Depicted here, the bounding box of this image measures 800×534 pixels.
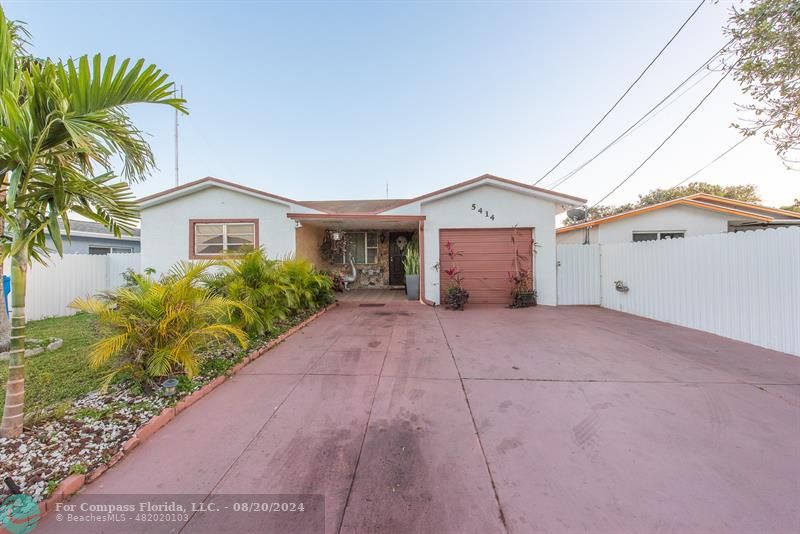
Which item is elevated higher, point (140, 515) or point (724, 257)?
point (724, 257)

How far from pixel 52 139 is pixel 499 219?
28.4ft

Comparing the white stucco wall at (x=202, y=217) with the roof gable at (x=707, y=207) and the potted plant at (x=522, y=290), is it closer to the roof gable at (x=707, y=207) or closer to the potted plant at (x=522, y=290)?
the potted plant at (x=522, y=290)

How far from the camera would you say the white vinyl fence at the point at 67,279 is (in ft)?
24.1

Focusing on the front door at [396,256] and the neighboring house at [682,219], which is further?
the front door at [396,256]

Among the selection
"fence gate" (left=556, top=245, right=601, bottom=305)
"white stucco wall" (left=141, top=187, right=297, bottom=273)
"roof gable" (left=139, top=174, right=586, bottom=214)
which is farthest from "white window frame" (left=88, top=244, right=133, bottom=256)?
"fence gate" (left=556, top=245, right=601, bottom=305)

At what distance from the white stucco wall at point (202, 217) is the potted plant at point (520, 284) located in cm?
672

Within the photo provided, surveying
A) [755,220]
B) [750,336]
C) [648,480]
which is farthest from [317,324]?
[755,220]

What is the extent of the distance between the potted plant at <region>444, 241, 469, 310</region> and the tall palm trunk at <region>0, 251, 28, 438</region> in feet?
24.3

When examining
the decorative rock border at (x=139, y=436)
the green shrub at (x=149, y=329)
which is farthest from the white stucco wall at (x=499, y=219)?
the green shrub at (x=149, y=329)

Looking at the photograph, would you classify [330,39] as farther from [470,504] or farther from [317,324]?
[470,504]

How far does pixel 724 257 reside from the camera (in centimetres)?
515

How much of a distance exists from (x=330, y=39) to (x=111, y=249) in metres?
15.2

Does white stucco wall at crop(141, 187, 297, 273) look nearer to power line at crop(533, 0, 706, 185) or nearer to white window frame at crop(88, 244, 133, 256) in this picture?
white window frame at crop(88, 244, 133, 256)

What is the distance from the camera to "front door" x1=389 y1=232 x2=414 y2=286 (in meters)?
13.0
